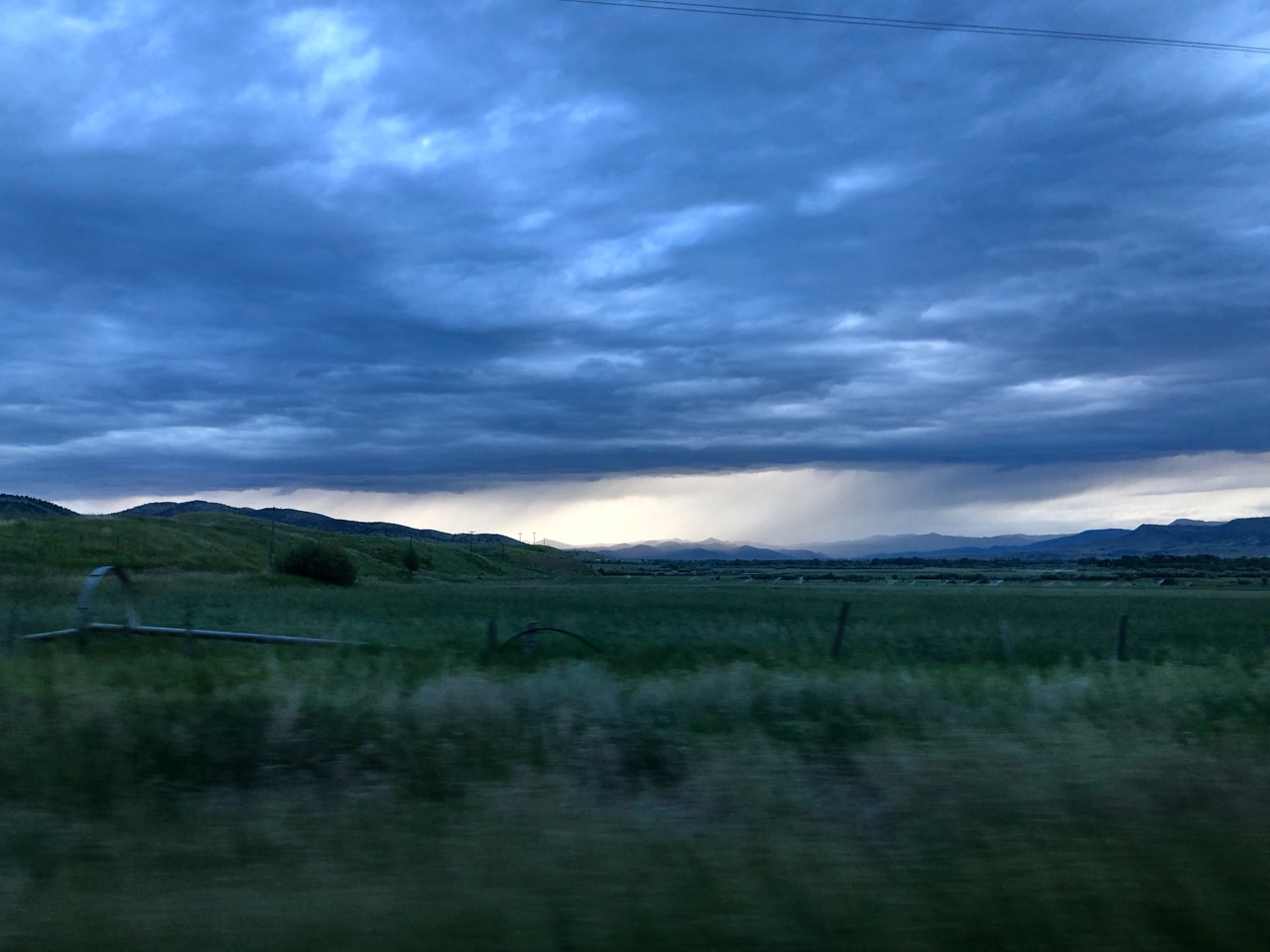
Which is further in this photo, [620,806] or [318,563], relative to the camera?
[318,563]

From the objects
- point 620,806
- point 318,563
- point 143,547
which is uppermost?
point 143,547

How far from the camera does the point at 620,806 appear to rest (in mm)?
8391

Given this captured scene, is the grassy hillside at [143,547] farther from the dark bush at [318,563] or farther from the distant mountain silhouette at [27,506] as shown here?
the distant mountain silhouette at [27,506]

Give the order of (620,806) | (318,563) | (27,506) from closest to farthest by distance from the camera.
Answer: (620,806)
(318,563)
(27,506)

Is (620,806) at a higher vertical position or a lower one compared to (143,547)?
lower

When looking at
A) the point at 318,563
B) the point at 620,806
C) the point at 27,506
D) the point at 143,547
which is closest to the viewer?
the point at 620,806

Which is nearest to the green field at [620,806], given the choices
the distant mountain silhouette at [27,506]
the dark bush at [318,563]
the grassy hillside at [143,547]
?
the grassy hillside at [143,547]

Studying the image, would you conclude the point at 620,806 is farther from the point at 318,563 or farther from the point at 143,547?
the point at 143,547

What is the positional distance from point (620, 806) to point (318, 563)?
239ft

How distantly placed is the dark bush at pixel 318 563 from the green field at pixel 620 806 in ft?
204

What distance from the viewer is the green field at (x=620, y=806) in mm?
5859

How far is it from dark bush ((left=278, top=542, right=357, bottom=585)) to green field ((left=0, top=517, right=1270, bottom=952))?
204ft

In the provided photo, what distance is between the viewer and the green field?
586 centimetres

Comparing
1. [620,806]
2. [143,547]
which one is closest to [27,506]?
[143,547]
